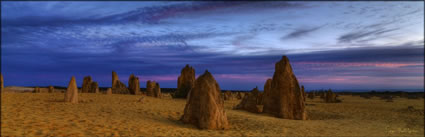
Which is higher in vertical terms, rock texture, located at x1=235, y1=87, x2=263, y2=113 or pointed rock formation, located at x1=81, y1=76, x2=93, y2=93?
pointed rock formation, located at x1=81, y1=76, x2=93, y2=93

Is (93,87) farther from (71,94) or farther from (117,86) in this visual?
(71,94)

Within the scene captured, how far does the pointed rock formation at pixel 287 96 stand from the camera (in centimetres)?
1753

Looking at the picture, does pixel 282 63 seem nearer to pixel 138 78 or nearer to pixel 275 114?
pixel 275 114

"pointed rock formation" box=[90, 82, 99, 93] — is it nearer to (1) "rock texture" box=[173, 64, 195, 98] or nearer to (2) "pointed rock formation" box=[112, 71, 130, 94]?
(2) "pointed rock formation" box=[112, 71, 130, 94]

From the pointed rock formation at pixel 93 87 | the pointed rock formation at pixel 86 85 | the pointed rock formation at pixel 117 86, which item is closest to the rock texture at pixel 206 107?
the pointed rock formation at pixel 117 86

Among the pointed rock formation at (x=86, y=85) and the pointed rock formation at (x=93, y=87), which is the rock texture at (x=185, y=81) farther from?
the pointed rock formation at (x=86, y=85)

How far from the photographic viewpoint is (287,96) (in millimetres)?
17688

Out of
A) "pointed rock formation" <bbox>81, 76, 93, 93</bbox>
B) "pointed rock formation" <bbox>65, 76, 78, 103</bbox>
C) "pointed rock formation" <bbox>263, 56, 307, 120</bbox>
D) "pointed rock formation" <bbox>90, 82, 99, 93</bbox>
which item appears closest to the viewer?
"pointed rock formation" <bbox>65, 76, 78, 103</bbox>

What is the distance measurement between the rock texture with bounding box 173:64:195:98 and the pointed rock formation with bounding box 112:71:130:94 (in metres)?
7.58

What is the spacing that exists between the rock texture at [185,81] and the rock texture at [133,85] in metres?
6.90

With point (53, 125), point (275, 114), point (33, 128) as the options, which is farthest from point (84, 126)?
point (275, 114)

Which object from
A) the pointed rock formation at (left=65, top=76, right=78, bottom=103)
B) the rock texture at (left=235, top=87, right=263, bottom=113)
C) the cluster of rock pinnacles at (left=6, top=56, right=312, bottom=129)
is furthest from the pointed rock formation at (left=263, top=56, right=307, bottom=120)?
the pointed rock formation at (left=65, top=76, right=78, bottom=103)

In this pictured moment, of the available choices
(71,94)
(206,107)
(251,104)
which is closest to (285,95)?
(251,104)

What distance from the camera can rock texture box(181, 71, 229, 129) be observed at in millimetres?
11727
